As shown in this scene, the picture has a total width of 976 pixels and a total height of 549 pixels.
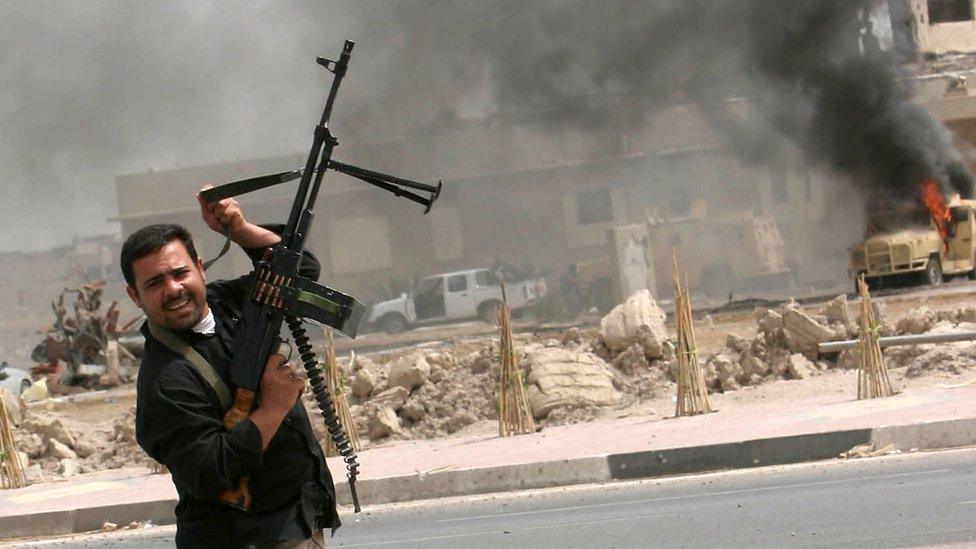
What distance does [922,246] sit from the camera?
98.0 feet

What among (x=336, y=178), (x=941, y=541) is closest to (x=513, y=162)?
(x=336, y=178)

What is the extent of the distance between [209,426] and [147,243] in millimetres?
453

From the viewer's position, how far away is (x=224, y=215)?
3672mm

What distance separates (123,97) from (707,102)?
15274 millimetres

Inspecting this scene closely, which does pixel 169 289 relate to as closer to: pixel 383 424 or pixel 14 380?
pixel 383 424

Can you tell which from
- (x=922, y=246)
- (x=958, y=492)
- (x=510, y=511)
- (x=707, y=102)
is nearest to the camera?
(x=958, y=492)

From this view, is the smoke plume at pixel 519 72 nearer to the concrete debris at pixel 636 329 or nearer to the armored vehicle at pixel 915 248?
the armored vehicle at pixel 915 248

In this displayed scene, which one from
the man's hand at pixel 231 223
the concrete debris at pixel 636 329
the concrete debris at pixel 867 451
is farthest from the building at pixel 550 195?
the man's hand at pixel 231 223

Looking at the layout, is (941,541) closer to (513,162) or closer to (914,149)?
(914,149)

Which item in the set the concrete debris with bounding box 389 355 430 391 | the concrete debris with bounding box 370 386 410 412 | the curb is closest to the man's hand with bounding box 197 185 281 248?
the curb

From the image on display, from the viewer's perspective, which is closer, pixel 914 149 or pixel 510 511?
pixel 510 511

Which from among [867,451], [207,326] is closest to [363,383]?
[867,451]

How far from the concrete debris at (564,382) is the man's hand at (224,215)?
1094 centimetres

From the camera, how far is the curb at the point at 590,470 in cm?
1043
